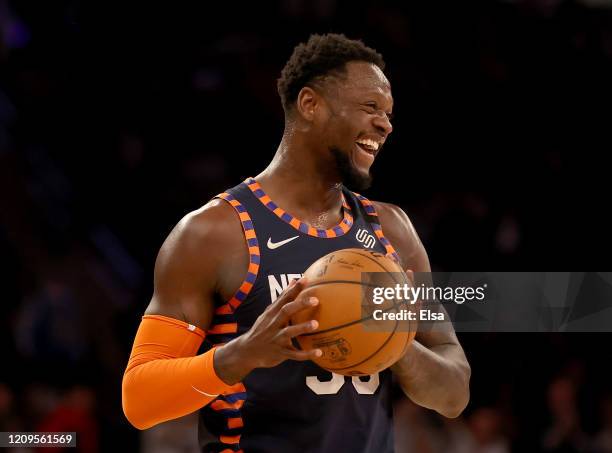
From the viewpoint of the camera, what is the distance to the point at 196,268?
9.08ft

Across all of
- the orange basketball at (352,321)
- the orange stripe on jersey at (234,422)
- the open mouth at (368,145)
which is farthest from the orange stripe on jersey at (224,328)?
the open mouth at (368,145)

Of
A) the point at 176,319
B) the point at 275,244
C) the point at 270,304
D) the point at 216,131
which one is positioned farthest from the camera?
the point at 216,131

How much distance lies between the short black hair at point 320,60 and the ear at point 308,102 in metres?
0.04

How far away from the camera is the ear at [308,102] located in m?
3.06

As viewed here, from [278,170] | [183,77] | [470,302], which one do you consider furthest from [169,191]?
[278,170]

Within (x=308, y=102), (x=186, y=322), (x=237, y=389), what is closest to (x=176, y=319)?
(x=186, y=322)

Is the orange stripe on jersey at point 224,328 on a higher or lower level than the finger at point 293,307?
lower

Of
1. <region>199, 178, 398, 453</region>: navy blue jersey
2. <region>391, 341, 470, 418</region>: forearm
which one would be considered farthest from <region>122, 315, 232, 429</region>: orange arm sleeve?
<region>391, 341, 470, 418</region>: forearm

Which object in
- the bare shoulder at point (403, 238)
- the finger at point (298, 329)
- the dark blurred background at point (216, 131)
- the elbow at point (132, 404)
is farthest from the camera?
the dark blurred background at point (216, 131)

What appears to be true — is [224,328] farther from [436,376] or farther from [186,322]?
[436,376]

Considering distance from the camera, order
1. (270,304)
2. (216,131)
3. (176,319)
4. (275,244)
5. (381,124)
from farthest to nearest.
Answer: (216,131)
(381,124)
(275,244)
(176,319)
(270,304)

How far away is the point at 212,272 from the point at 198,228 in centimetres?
15

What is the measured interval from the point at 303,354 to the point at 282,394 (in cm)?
45

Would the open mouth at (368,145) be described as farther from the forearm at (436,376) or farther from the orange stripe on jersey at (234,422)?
the orange stripe on jersey at (234,422)
